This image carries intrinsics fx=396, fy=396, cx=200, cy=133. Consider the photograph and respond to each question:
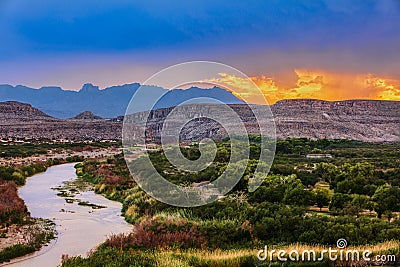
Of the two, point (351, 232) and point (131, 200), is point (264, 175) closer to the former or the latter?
point (131, 200)

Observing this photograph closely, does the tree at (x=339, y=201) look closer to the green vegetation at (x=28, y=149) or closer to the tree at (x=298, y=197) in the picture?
the tree at (x=298, y=197)


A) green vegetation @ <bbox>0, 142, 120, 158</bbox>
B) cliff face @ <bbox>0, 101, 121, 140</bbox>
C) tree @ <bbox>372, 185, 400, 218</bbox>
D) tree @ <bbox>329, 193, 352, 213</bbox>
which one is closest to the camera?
tree @ <bbox>372, 185, 400, 218</bbox>

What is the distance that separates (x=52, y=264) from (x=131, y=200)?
369 inches

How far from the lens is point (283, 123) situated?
354ft

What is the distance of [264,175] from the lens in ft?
83.5

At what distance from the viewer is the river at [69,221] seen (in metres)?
14.2

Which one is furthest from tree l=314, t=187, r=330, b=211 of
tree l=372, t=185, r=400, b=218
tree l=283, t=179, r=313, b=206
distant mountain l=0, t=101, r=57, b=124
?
distant mountain l=0, t=101, r=57, b=124

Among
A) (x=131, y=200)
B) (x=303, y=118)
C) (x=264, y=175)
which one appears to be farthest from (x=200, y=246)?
(x=303, y=118)

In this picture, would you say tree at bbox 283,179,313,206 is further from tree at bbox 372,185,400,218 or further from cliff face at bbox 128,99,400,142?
cliff face at bbox 128,99,400,142

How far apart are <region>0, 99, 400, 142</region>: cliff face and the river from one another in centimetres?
6060

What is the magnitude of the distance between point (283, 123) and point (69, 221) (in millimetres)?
93459

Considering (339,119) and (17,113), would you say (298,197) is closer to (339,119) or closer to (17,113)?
(339,119)

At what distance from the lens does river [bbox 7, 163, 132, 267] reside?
14.2 meters

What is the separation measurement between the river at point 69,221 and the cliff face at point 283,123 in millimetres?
60597
